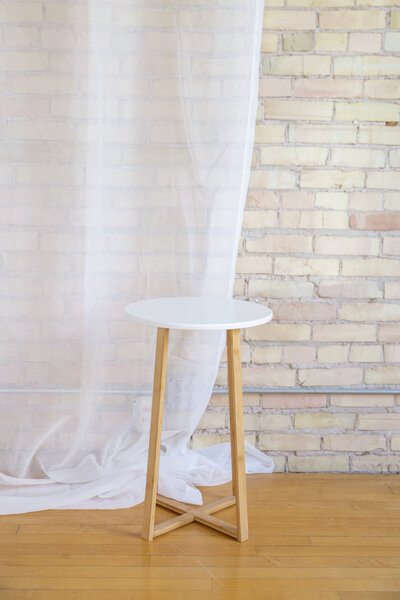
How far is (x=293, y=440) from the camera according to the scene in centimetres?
225

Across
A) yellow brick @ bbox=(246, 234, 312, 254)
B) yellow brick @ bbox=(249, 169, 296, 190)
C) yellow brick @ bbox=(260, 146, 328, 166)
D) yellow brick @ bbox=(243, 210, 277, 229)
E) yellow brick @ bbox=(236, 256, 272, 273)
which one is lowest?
yellow brick @ bbox=(236, 256, 272, 273)

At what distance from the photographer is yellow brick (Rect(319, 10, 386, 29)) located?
2.04 meters

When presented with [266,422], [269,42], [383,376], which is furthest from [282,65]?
[266,422]

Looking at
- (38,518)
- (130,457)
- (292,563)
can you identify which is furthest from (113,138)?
(292,563)

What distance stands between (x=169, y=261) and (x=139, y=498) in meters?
0.78

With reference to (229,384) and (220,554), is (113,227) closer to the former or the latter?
(229,384)

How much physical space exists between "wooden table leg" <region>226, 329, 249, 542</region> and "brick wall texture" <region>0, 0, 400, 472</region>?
44 centimetres

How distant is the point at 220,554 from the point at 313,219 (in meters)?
1.13

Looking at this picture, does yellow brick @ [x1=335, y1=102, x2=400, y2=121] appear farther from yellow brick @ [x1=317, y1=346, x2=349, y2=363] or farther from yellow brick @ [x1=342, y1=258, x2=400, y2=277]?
yellow brick @ [x1=317, y1=346, x2=349, y2=363]

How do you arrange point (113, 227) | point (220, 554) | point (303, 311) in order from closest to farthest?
point (220, 554) < point (113, 227) < point (303, 311)

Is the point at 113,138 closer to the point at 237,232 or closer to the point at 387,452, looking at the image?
the point at 237,232

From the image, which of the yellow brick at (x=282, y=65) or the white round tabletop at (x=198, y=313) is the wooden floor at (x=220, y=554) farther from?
the yellow brick at (x=282, y=65)

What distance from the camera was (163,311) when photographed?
1733mm

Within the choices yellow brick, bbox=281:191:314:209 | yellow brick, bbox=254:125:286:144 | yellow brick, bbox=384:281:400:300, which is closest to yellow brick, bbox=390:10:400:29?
yellow brick, bbox=254:125:286:144
